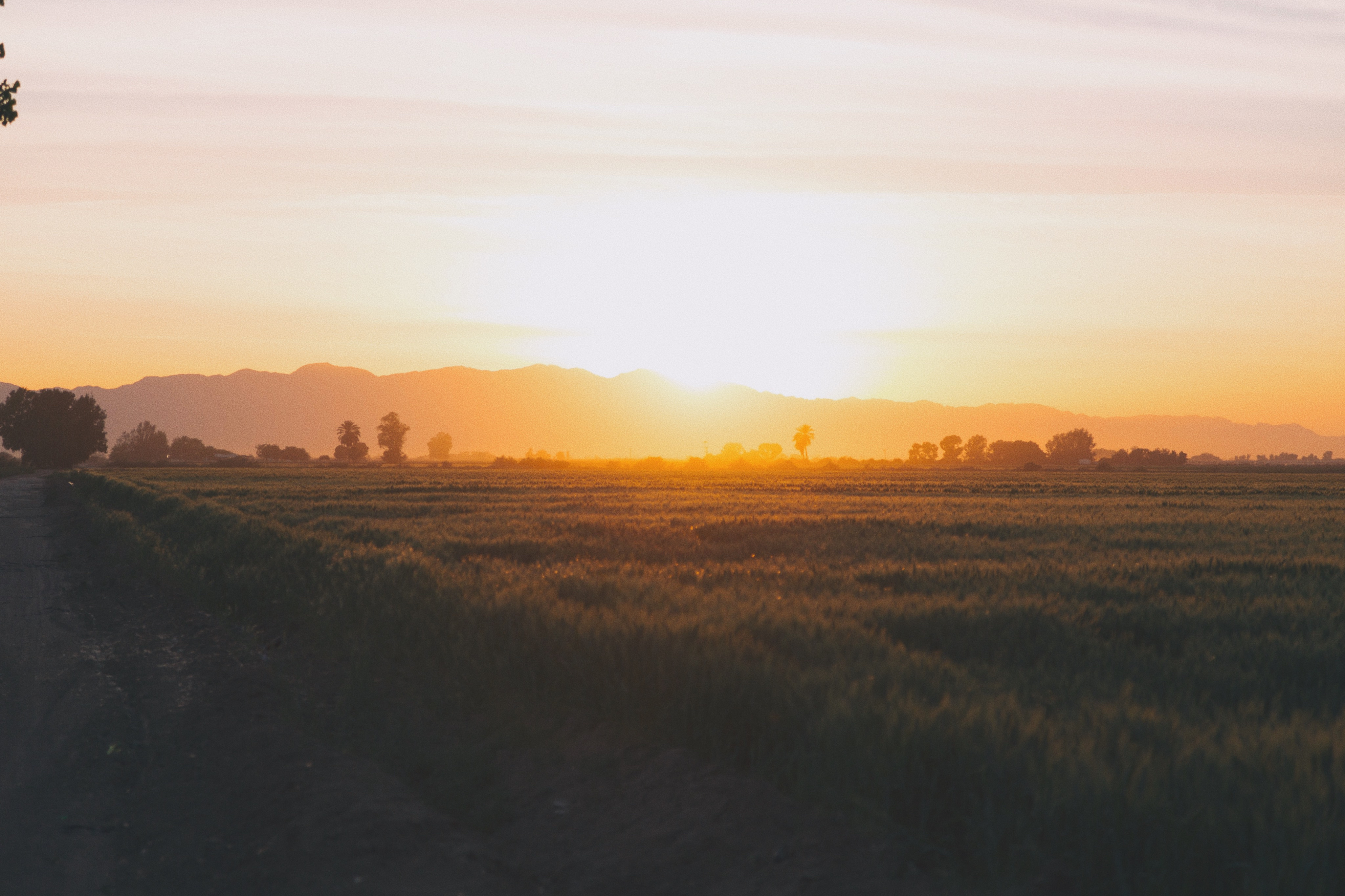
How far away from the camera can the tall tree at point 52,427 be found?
132375 mm

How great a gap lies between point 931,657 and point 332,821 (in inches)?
220

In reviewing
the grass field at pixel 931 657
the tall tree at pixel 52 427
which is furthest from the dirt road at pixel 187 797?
the tall tree at pixel 52 427

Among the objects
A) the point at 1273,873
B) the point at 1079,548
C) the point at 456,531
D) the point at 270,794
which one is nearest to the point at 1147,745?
the point at 1273,873

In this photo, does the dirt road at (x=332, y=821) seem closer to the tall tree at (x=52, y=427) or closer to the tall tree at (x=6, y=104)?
the tall tree at (x=6, y=104)

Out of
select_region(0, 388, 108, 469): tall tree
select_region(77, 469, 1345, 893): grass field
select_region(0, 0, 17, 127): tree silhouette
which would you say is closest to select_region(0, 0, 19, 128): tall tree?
select_region(0, 0, 17, 127): tree silhouette

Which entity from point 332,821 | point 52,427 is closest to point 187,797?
point 332,821

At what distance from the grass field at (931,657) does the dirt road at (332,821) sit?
0.45 metres

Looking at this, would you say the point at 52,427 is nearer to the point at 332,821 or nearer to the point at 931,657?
the point at 332,821

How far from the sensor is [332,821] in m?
7.20

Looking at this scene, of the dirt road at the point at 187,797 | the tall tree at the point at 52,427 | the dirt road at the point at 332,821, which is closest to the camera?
the dirt road at the point at 332,821

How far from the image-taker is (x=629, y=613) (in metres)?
10.1

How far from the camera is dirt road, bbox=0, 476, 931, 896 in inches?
245

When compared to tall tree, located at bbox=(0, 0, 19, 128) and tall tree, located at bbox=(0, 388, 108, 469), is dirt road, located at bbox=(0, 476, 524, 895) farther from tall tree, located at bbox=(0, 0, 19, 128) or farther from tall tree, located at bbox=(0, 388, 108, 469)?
tall tree, located at bbox=(0, 388, 108, 469)

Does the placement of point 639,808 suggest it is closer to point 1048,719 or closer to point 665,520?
point 1048,719
